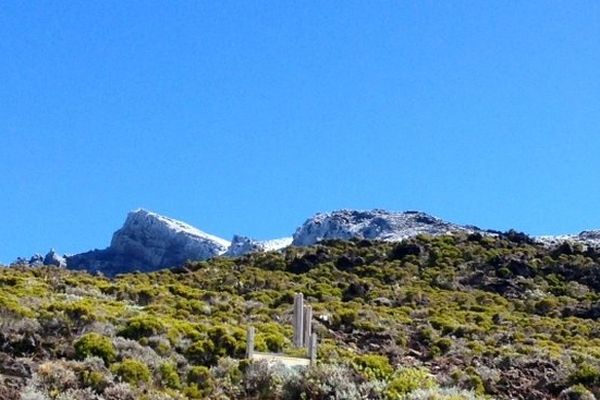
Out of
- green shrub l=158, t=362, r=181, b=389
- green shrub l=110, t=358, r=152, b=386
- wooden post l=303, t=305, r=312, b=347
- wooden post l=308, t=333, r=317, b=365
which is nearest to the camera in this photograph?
green shrub l=110, t=358, r=152, b=386

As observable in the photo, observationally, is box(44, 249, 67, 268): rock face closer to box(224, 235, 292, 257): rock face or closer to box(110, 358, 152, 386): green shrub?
box(224, 235, 292, 257): rock face

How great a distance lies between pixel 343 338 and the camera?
83.0 ft

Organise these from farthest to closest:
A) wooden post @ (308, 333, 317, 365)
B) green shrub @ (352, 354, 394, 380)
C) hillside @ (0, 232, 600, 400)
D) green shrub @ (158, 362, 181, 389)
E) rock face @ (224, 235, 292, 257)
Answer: rock face @ (224, 235, 292, 257) < wooden post @ (308, 333, 317, 365) < green shrub @ (352, 354, 394, 380) < hillside @ (0, 232, 600, 400) < green shrub @ (158, 362, 181, 389)

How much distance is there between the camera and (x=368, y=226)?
72688mm

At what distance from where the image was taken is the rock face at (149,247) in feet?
263

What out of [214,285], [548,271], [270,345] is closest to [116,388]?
[270,345]

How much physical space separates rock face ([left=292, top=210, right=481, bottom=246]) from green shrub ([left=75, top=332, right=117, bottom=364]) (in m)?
50.4

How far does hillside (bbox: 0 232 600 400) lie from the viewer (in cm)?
1656

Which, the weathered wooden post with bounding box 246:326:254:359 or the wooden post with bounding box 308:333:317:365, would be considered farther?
the wooden post with bounding box 308:333:317:365

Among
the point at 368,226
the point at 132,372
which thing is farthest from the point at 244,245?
the point at 132,372

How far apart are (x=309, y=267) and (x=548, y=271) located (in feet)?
A: 36.4

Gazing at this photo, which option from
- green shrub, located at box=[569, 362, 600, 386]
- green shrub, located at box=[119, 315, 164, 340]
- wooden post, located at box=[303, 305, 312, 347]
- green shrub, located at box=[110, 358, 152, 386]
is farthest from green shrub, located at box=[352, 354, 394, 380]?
green shrub, located at box=[569, 362, 600, 386]

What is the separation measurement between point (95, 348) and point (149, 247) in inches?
2613

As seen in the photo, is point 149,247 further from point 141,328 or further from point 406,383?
point 406,383
